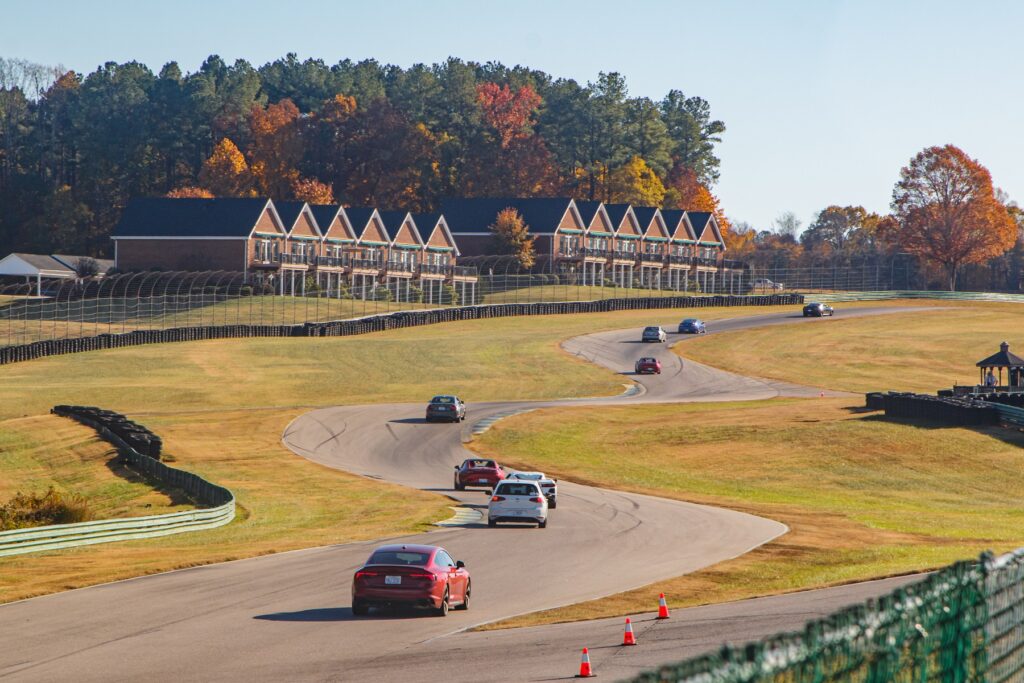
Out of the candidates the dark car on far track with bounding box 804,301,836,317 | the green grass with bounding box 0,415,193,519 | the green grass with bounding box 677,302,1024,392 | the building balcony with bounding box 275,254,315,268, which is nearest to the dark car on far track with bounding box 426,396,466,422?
the green grass with bounding box 0,415,193,519

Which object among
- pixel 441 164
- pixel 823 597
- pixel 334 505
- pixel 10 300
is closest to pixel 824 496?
pixel 334 505

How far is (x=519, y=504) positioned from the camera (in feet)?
129

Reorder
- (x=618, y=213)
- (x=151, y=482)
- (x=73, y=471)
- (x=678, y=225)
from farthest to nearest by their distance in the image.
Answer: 1. (x=678, y=225)
2. (x=618, y=213)
3. (x=73, y=471)
4. (x=151, y=482)

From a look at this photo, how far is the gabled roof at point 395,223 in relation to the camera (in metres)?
152

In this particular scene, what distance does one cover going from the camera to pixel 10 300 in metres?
127

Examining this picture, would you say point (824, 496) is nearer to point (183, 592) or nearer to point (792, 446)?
point (792, 446)

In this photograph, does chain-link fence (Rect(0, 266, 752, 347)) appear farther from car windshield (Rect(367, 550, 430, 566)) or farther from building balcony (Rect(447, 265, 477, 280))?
car windshield (Rect(367, 550, 430, 566))

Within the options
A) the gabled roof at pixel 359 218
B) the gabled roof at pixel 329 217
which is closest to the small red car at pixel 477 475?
the gabled roof at pixel 329 217

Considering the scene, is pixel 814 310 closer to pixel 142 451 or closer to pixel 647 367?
pixel 647 367

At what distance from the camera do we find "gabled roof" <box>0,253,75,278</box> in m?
154

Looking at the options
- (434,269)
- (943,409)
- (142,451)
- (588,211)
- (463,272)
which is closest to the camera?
(142,451)

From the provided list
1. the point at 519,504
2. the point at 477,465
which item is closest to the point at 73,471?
the point at 477,465

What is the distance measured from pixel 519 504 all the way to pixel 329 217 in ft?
356

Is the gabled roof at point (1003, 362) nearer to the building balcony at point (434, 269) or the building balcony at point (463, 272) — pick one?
the building balcony at point (463, 272)
